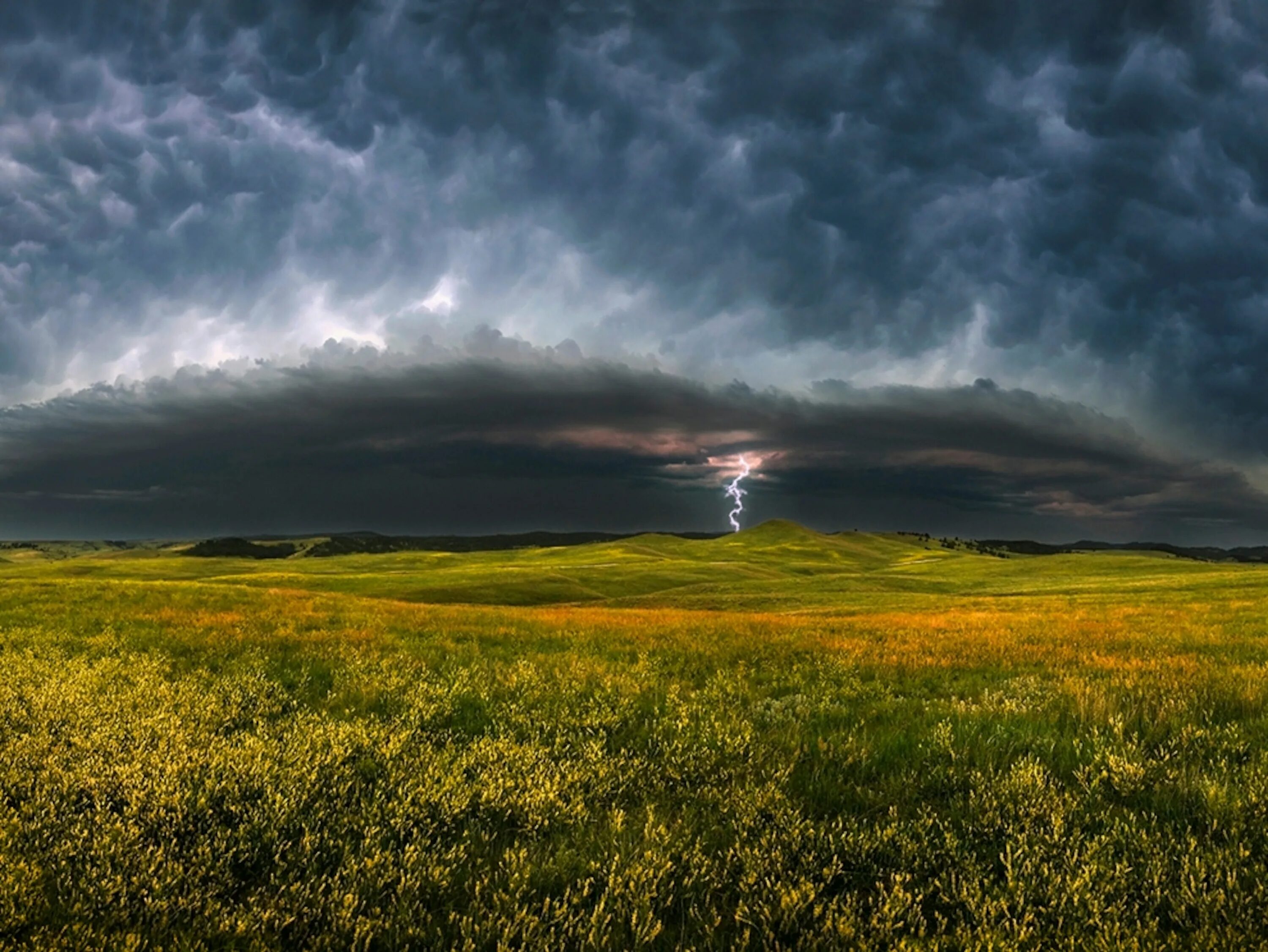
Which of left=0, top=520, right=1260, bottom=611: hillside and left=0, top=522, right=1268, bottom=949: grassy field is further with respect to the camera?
left=0, top=520, right=1260, bottom=611: hillside

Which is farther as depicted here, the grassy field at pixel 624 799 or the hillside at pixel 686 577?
the hillside at pixel 686 577

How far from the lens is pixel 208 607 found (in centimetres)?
2133

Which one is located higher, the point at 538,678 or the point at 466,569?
the point at 538,678

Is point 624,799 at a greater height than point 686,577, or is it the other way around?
point 624,799

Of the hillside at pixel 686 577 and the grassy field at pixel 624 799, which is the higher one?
the grassy field at pixel 624 799

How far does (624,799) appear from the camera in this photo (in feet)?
18.9

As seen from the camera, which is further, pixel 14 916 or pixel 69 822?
pixel 69 822

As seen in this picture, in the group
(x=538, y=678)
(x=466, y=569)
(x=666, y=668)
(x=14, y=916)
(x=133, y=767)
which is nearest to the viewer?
(x=14, y=916)

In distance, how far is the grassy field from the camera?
12.7 feet

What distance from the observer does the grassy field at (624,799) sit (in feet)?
12.7

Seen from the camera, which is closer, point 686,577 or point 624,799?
point 624,799

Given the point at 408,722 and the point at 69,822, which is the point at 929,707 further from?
the point at 69,822

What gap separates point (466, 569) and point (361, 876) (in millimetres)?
100217

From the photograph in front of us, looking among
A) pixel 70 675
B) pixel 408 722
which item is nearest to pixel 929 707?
pixel 408 722
